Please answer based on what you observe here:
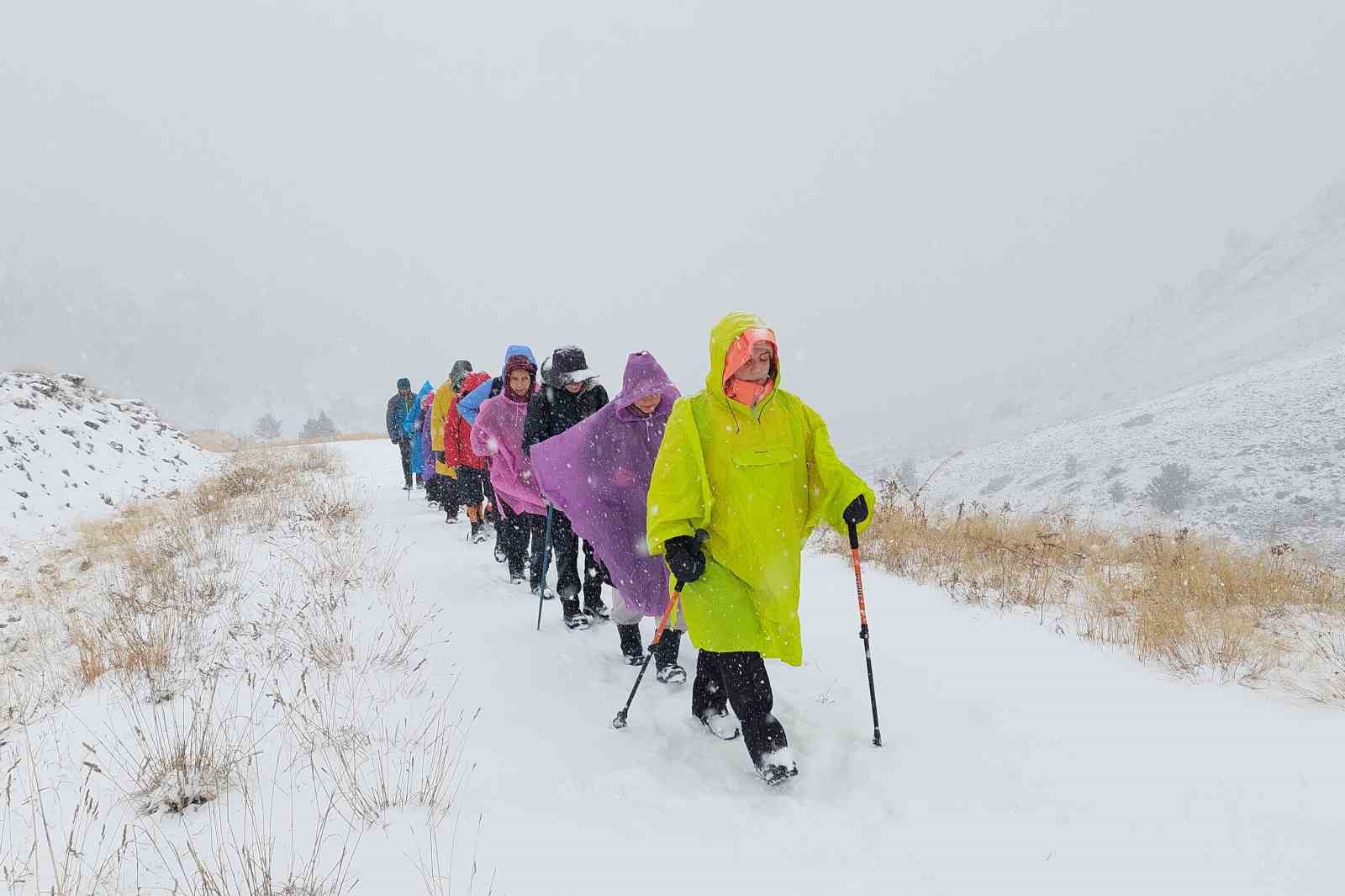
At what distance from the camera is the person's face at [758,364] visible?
317 centimetres

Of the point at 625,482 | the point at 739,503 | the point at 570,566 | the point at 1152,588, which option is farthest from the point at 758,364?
the point at 1152,588

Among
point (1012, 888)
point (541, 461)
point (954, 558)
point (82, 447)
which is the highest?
point (82, 447)

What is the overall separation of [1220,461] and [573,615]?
51.8 feet

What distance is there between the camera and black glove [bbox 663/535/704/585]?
3068 millimetres

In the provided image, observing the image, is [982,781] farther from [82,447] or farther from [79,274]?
[79,274]

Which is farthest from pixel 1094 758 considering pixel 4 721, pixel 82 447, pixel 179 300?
pixel 179 300

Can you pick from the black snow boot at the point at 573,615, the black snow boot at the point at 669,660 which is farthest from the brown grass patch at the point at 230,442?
the black snow boot at the point at 669,660

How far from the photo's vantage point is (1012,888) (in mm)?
2443

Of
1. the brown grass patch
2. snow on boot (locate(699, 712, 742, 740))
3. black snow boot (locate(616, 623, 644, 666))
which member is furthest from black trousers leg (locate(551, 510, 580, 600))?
the brown grass patch

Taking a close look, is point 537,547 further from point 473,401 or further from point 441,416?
point 441,416

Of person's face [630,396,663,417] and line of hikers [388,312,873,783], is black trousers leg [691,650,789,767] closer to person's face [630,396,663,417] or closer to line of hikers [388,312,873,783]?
line of hikers [388,312,873,783]

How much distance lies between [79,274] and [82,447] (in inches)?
8250

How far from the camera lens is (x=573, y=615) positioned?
523cm

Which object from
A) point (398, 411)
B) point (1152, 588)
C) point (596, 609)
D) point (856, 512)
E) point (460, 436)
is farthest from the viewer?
point (398, 411)
